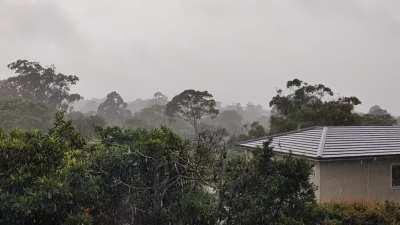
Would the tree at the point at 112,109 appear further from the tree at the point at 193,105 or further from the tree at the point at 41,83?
the tree at the point at 193,105

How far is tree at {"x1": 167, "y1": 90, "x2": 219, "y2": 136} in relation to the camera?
51.4 metres

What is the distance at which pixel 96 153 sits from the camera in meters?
8.32

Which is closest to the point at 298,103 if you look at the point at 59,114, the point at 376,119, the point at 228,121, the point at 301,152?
the point at 376,119

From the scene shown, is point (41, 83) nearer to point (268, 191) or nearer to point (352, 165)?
point (352, 165)

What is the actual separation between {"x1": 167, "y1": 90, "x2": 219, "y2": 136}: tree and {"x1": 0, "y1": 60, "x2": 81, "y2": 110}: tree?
60.0ft

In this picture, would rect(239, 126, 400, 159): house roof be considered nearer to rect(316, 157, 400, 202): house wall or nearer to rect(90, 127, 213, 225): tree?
rect(316, 157, 400, 202): house wall

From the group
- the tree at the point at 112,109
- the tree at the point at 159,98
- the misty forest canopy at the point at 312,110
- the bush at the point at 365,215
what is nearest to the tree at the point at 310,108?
the misty forest canopy at the point at 312,110

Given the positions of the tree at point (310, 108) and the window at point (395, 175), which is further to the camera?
the tree at point (310, 108)

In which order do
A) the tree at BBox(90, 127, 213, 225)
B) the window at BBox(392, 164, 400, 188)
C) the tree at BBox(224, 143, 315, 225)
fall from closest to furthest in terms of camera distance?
the tree at BBox(90, 127, 213, 225), the tree at BBox(224, 143, 315, 225), the window at BBox(392, 164, 400, 188)

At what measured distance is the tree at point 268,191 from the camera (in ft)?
27.0

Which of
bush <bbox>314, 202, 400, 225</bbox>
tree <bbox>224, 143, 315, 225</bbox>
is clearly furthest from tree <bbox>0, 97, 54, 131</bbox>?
tree <bbox>224, 143, 315, 225</bbox>

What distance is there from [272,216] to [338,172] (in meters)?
9.96

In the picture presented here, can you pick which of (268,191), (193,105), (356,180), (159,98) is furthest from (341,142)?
(159,98)

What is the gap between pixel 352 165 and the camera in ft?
57.6
